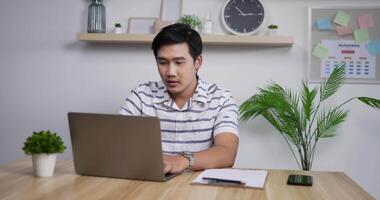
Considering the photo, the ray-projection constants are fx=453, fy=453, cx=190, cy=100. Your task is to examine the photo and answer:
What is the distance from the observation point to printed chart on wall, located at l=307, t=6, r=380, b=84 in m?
2.93

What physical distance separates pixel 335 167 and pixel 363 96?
502mm

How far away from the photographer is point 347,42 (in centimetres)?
295

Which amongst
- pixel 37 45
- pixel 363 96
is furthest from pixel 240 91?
pixel 37 45

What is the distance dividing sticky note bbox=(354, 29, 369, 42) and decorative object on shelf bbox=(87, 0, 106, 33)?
65.5 inches

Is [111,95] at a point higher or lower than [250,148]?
higher

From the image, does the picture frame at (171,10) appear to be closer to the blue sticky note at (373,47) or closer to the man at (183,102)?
the man at (183,102)

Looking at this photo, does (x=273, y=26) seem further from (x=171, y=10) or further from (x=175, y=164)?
(x=175, y=164)

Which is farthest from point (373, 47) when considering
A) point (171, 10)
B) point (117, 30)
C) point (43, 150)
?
point (43, 150)

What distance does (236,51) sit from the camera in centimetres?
304

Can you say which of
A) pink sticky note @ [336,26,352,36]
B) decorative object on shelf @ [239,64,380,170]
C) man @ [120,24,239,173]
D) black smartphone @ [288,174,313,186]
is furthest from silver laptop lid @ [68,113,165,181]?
pink sticky note @ [336,26,352,36]

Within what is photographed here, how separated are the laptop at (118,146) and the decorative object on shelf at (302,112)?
4.55 feet

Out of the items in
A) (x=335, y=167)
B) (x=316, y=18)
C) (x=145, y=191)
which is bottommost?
(x=335, y=167)

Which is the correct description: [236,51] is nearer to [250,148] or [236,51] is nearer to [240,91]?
[240,91]

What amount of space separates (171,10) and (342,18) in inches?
44.1
